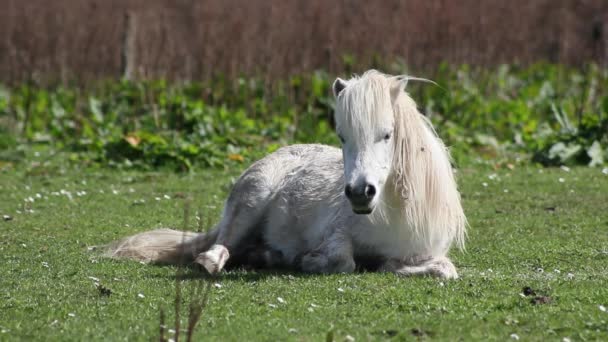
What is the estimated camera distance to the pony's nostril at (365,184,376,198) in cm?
638

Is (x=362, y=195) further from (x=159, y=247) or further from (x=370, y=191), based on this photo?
(x=159, y=247)

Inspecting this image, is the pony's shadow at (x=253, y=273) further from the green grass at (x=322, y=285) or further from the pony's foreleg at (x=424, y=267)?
the pony's foreleg at (x=424, y=267)

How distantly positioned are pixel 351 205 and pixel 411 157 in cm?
60

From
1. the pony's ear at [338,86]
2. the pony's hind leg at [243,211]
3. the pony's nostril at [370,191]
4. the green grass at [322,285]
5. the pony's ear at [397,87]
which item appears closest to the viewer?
the green grass at [322,285]

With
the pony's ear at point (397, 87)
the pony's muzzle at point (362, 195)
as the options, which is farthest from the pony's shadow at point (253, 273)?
the pony's ear at point (397, 87)

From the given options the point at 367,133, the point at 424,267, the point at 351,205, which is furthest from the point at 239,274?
the point at 367,133

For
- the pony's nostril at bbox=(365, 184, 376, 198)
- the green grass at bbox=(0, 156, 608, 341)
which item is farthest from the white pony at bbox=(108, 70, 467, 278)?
the green grass at bbox=(0, 156, 608, 341)

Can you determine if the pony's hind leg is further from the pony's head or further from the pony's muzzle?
the pony's muzzle

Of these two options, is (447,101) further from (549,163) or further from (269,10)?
(269,10)

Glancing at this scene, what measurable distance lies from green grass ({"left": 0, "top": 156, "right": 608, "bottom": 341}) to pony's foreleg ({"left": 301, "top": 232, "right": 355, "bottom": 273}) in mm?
161

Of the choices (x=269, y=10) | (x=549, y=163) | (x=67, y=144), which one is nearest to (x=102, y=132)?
(x=67, y=144)

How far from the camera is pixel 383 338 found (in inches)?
215

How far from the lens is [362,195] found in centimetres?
637

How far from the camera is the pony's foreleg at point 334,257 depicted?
7324 mm
